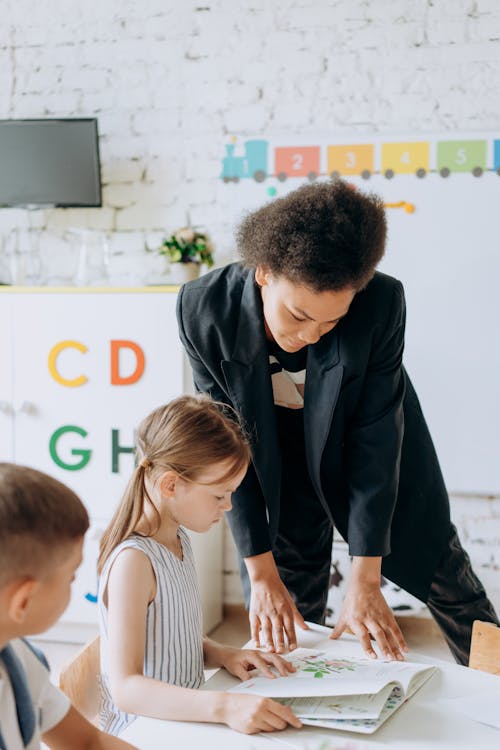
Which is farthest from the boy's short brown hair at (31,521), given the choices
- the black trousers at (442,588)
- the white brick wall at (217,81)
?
the white brick wall at (217,81)

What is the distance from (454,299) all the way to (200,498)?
181 cm

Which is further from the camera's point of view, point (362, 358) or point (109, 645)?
point (362, 358)

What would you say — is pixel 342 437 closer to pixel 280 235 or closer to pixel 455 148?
pixel 280 235

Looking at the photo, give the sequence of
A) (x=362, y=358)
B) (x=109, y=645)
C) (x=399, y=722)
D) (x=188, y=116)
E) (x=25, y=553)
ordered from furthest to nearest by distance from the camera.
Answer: (x=188, y=116)
(x=362, y=358)
(x=109, y=645)
(x=399, y=722)
(x=25, y=553)

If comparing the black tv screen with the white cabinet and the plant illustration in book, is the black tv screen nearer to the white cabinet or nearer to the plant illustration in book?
the white cabinet

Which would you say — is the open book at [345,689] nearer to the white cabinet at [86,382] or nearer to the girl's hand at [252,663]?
the girl's hand at [252,663]

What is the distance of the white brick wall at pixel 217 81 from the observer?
2.93 meters

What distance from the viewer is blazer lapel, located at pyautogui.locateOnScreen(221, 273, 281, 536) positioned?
1517mm

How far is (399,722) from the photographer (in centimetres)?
103

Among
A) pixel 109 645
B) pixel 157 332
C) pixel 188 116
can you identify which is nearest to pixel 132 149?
pixel 188 116

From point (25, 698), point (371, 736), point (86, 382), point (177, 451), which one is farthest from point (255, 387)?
point (86, 382)

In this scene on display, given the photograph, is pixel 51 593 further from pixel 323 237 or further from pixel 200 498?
pixel 323 237

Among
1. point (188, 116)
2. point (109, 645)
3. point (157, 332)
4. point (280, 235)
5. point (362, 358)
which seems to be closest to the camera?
point (109, 645)

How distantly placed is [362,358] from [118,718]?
0.72m
